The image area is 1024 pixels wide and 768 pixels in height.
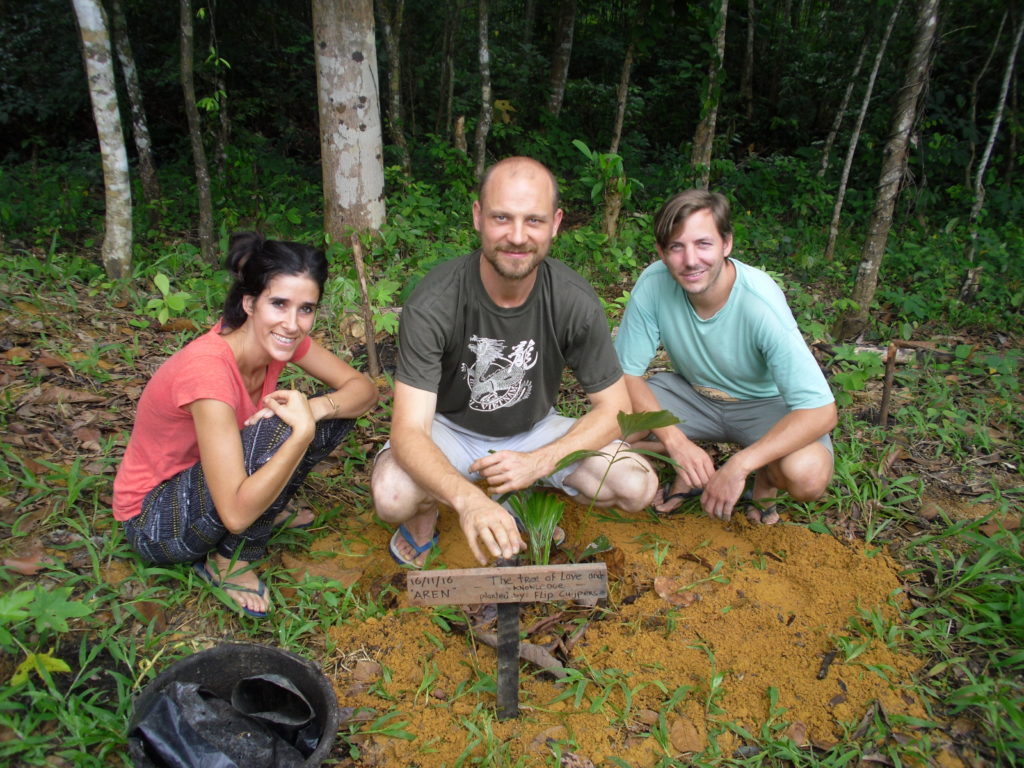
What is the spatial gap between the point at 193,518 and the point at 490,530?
1.02 metres

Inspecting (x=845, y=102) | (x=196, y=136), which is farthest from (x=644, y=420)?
(x=845, y=102)

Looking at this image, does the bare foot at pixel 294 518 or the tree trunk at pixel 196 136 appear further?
the tree trunk at pixel 196 136

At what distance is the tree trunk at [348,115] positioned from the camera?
4.38m

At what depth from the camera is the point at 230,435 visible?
2.02 metres

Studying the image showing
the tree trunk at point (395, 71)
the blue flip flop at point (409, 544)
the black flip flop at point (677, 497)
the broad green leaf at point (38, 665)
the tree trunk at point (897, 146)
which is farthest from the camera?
the tree trunk at point (395, 71)

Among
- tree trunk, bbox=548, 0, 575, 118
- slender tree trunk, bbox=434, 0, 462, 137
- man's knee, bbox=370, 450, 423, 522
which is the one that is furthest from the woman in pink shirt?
tree trunk, bbox=548, 0, 575, 118

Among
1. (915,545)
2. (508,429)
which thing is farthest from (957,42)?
(508,429)

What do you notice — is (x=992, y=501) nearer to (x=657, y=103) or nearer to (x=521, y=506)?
(x=521, y=506)

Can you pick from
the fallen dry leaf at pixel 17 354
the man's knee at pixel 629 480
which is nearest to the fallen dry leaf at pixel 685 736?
the man's knee at pixel 629 480

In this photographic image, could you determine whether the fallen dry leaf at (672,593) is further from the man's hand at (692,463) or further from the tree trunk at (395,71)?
the tree trunk at (395,71)

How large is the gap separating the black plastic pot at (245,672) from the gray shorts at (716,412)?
178cm

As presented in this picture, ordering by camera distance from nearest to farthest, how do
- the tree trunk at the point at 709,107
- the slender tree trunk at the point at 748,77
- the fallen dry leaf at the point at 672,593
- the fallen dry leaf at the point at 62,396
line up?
1. the fallen dry leaf at the point at 672,593
2. the fallen dry leaf at the point at 62,396
3. the tree trunk at the point at 709,107
4. the slender tree trunk at the point at 748,77

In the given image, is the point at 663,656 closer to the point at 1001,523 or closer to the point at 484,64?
the point at 1001,523

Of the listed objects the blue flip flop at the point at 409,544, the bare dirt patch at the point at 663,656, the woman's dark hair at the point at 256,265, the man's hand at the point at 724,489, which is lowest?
the bare dirt patch at the point at 663,656
